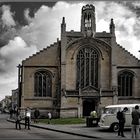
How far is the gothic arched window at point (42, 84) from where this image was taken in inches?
2532

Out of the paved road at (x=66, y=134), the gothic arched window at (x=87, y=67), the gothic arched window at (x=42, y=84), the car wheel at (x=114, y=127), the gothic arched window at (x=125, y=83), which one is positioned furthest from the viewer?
the gothic arched window at (x=125, y=83)

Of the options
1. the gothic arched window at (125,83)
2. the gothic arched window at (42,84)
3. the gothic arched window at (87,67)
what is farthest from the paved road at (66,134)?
the gothic arched window at (125,83)

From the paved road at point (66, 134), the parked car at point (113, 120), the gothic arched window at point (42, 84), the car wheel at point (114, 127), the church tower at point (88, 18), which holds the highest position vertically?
the church tower at point (88, 18)

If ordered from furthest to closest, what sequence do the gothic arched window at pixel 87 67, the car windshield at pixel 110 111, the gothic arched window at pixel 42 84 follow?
the gothic arched window at pixel 42 84, the gothic arched window at pixel 87 67, the car windshield at pixel 110 111

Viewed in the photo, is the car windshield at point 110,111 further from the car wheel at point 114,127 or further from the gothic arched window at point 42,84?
the gothic arched window at point 42,84

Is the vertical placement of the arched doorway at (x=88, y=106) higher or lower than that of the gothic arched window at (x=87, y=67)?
lower

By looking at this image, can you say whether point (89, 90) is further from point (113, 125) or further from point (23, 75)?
point (113, 125)

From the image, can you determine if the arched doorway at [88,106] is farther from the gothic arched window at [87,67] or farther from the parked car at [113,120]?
the parked car at [113,120]

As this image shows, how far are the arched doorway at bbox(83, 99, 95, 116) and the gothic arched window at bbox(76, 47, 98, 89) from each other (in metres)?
2.11

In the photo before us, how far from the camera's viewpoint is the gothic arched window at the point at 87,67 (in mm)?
63594

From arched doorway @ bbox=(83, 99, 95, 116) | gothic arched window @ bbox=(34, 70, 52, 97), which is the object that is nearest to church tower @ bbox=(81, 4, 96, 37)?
gothic arched window @ bbox=(34, 70, 52, 97)

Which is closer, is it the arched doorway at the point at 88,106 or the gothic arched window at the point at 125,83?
the arched doorway at the point at 88,106

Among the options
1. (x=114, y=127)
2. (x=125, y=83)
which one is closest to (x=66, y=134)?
(x=114, y=127)

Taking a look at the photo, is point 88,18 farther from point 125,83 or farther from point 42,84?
point 42,84
